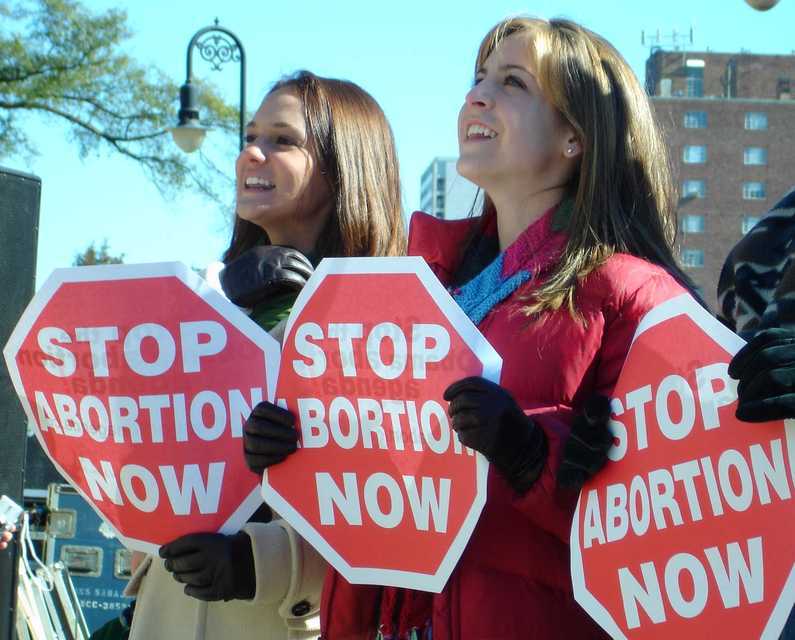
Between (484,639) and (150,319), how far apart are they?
93 cm

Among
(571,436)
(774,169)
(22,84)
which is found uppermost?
(774,169)

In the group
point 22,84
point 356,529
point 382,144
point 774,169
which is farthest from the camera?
point 774,169

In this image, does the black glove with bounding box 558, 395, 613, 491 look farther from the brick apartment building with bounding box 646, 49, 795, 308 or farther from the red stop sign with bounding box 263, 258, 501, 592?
the brick apartment building with bounding box 646, 49, 795, 308

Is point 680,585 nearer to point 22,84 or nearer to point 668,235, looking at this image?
point 668,235

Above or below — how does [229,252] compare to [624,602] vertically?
above

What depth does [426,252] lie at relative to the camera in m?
2.57

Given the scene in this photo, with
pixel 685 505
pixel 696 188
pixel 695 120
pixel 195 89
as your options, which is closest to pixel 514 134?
pixel 685 505

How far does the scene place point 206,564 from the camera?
246 cm

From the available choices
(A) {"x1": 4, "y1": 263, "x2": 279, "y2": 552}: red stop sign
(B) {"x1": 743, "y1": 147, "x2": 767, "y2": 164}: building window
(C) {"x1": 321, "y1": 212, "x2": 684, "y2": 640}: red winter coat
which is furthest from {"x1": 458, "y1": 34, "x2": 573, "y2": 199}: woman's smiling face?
(B) {"x1": 743, "y1": 147, "x2": 767, "y2": 164}: building window

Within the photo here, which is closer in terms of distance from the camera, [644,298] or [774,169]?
[644,298]

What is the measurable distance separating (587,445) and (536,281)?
0.39m

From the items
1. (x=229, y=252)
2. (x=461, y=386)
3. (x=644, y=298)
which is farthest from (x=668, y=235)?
(x=229, y=252)

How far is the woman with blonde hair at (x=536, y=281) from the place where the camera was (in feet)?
6.88

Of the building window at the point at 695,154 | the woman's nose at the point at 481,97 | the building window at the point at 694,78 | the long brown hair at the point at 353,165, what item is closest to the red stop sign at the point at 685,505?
the woman's nose at the point at 481,97
